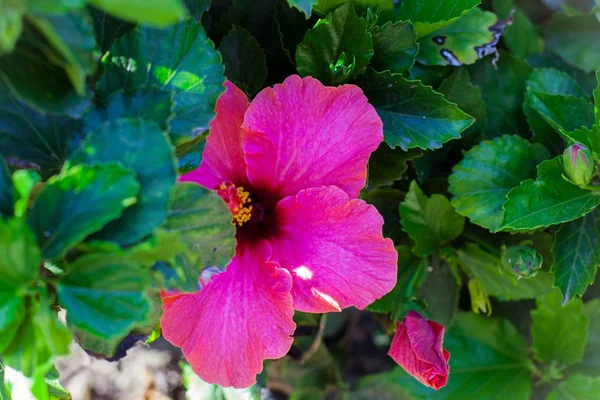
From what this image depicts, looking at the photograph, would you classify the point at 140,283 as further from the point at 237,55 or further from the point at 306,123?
the point at 237,55

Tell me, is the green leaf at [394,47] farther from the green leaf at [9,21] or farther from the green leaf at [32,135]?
the green leaf at [9,21]

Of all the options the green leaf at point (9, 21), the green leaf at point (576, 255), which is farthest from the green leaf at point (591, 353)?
the green leaf at point (9, 21)

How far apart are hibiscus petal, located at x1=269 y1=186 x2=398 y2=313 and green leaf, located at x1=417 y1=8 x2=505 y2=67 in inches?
16.2

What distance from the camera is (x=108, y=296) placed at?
0.60m

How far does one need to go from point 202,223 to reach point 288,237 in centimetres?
21

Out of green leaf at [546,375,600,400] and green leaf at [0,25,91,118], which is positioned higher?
green leaf at [0,25,91,118]

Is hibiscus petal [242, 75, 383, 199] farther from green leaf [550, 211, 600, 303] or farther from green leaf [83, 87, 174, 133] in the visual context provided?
green leaf [550, 211, 600, 303]

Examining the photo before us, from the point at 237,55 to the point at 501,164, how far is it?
0.52m

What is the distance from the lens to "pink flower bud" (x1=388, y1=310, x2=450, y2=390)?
93 cm

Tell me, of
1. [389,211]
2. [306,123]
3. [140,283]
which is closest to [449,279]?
[389,211]

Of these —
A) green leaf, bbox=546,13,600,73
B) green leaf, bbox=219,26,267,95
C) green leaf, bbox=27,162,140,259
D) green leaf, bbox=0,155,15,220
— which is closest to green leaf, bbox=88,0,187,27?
green leaf, bbox=27,162,140,259

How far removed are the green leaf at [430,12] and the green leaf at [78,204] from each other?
0.63 meters

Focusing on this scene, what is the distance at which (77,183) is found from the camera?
0.62 m

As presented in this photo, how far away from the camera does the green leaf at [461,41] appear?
1.11 m
